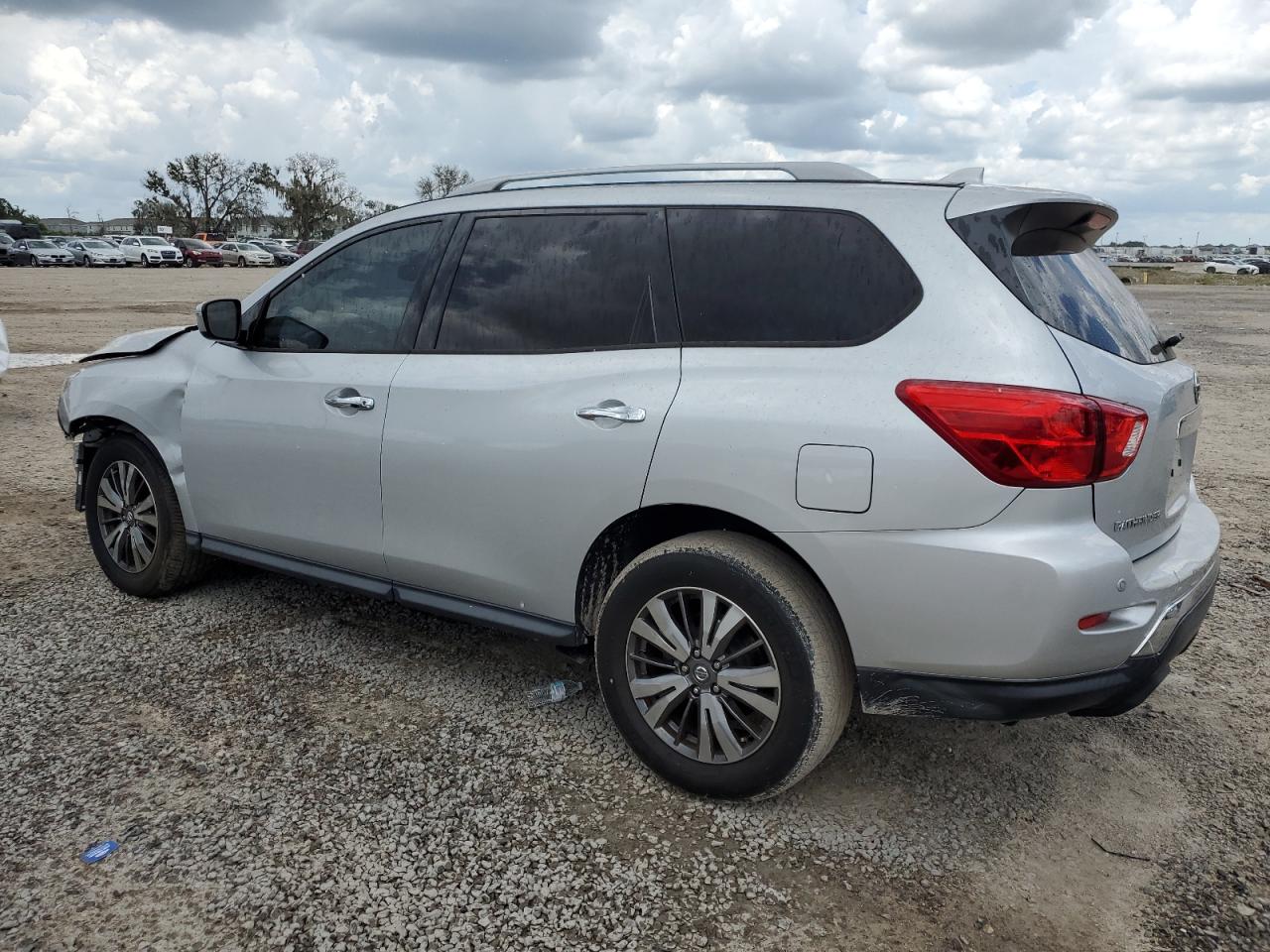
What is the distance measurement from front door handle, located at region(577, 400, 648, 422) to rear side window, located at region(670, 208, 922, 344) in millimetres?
267

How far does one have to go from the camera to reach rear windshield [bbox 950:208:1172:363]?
2.66m

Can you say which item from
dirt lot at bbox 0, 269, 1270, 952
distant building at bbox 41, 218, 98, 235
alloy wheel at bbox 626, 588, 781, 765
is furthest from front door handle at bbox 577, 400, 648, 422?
distant building at bbox 41, 218, 98, 235

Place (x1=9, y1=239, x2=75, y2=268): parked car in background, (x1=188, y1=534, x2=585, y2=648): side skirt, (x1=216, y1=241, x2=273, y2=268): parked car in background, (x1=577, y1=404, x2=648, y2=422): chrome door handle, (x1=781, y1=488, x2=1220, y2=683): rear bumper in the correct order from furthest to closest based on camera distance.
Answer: (x1=216, y1=241, x2=273, y2=268): parked car in background → (x1=9, y1=239, x2=75, y2=268): parked car in background → (x1=188, y1=534, x2=585, y2=648): side skirt → (x1=577, y1=404, x2=648, y2=422): chrome door handle → (x1=781, y1=488, x2=1220, y2=683): rear bumper

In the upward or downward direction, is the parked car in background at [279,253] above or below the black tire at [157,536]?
above

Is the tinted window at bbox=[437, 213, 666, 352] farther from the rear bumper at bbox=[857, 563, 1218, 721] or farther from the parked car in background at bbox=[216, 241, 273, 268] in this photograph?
the parked car in background at bbox=[216, 241, 273, 268]

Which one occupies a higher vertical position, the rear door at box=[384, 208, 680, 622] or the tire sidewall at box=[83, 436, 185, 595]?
the rear door at box=[384, 208, 680, 622]

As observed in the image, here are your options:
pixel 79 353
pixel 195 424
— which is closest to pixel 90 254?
pixel 79 353

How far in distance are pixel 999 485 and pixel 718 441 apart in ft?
2.46

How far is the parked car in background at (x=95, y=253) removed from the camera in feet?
159

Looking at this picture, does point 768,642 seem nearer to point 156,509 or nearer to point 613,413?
point 613,413

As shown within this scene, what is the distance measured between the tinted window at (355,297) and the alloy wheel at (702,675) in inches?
58.2

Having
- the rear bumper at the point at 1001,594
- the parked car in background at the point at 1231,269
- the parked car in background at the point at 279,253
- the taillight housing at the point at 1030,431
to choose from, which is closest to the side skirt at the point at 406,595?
the rear bumper at the point at 1001,594

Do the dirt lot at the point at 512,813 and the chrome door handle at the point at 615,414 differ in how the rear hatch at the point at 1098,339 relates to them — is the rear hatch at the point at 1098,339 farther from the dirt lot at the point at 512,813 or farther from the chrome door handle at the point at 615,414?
the chrome door handle at the point at 615,414

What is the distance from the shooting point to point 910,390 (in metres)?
2.60
